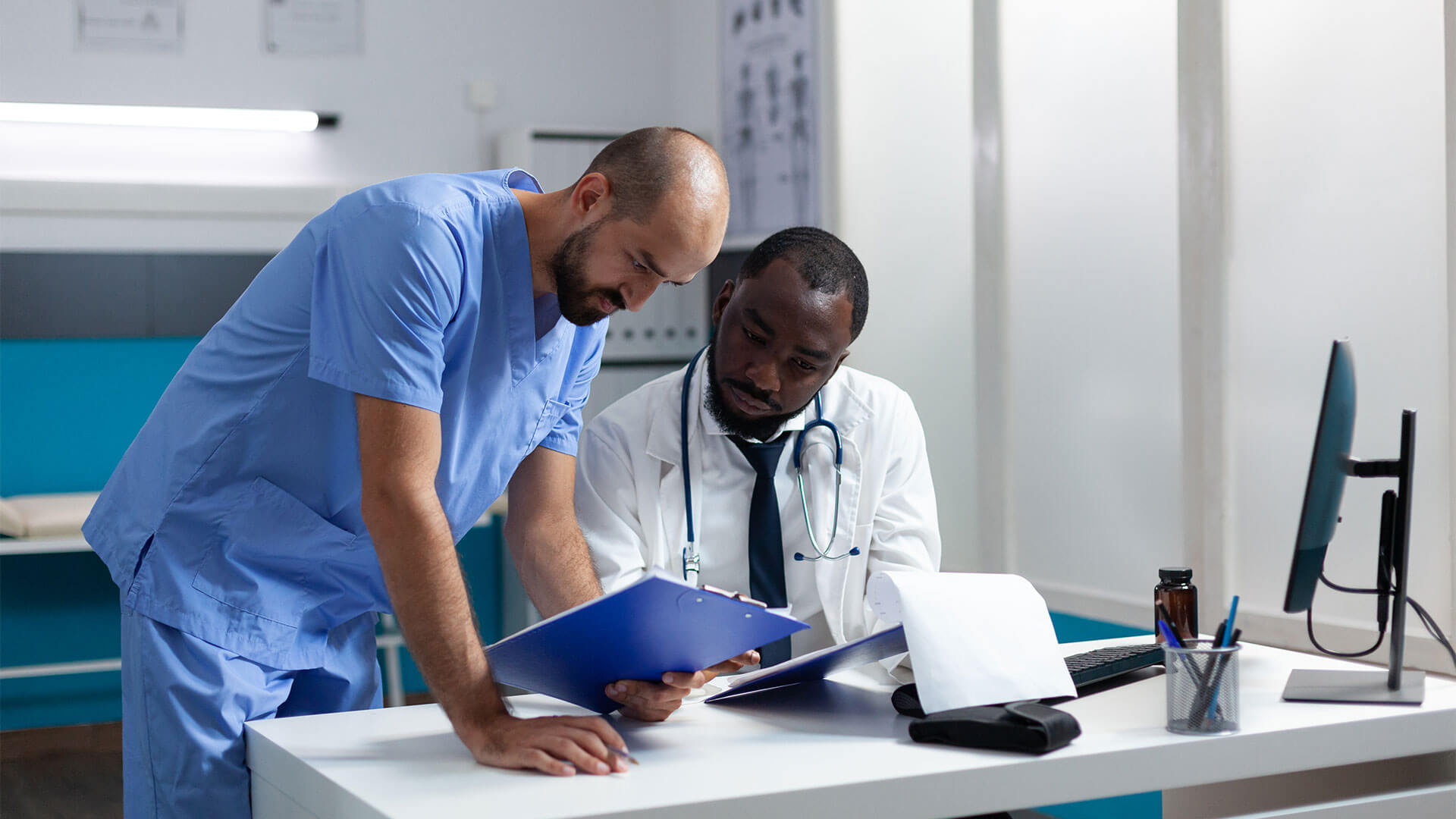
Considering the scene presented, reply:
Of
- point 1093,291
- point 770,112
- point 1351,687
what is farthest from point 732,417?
point 770,112

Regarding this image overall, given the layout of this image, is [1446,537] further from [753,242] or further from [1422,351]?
[753,242]

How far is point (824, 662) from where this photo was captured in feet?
4.62

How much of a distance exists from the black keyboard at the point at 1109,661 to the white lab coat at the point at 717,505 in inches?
16.5

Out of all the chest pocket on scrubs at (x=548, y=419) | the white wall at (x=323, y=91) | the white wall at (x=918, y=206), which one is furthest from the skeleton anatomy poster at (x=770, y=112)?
the chest pocket on scrubs at (x=548, y=419)

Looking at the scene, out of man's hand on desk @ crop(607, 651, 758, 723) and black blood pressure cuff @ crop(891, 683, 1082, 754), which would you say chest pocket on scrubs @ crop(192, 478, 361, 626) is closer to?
man's hand on desk @ crop(607, 651, 758, 723)

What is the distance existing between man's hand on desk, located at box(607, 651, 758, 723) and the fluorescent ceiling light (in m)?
3.61

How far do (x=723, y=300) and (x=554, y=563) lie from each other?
1.83 ft

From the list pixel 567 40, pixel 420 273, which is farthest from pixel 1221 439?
pixel 567 40

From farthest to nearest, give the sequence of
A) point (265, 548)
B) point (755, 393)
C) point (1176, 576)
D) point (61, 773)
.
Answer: point (61, 773)
point (755, 393)
point (1176, 576)
point (265, 548)

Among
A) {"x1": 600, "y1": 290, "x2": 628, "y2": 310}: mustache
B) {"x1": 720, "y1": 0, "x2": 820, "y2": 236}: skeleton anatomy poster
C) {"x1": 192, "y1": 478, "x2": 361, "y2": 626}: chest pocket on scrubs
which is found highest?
{"x1": 720, "y1": 0, "x2": 820, "y2": 236}: skeleton anatomy poster

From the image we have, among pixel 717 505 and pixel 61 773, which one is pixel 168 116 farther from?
pixel 717 505

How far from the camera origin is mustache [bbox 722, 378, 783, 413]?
1896mm

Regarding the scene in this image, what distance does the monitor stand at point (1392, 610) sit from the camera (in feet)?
4.68

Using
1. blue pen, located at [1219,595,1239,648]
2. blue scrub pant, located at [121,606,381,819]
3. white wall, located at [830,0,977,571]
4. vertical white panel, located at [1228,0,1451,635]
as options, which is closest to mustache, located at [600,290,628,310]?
blue scrub pant, located at [121,606,381,819]
